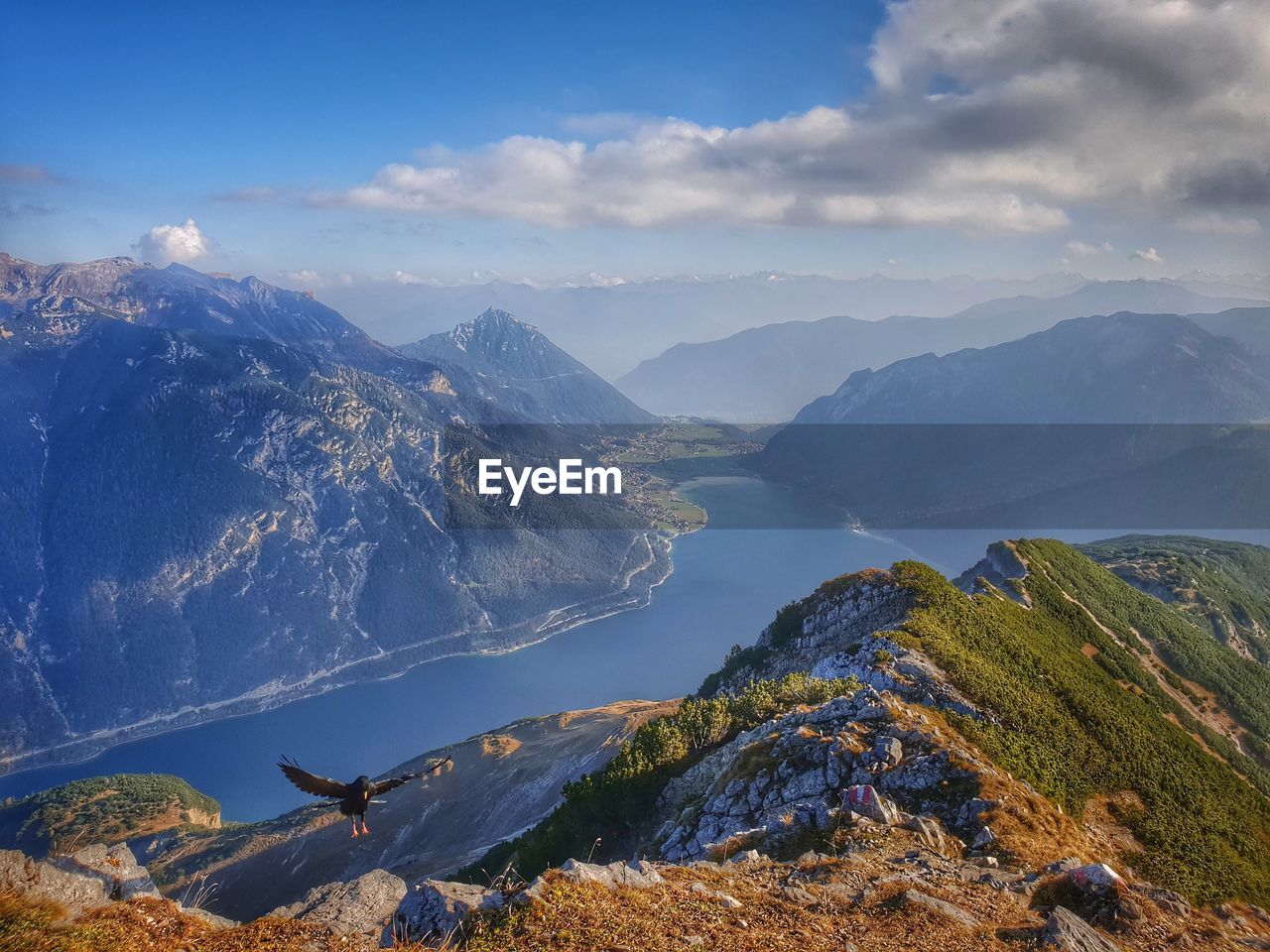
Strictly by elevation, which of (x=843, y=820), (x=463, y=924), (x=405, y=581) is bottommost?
(x=405, y=581)

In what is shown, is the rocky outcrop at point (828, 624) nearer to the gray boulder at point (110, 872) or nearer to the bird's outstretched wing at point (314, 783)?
the bird's outstretched wing at point (314, 783)

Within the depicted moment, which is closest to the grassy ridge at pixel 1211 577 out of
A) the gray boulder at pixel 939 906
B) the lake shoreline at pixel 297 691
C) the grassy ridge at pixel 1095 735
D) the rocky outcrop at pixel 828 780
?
the grassy ridge at pixel 1095 735

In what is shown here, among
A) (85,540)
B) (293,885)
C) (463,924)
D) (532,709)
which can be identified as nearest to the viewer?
(463,924)

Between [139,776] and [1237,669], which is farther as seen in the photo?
[139,776]

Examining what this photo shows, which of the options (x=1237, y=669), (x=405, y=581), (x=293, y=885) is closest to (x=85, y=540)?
(x=405, y=581)

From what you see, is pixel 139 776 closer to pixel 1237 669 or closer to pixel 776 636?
pixel 776 636

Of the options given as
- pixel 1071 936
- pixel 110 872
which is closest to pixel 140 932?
pixel 110 872
